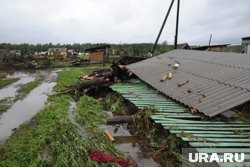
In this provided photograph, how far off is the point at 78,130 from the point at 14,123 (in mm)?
2733

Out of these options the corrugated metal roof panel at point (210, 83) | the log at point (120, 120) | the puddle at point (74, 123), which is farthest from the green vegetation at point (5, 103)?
the corrugated metal roof panel at point (210, 83)

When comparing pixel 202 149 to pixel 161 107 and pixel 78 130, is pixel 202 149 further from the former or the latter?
pixel 78 130

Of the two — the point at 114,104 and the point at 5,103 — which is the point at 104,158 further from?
the point at 5,103

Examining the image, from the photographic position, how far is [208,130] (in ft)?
20.0

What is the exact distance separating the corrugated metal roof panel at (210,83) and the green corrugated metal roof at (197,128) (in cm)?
32

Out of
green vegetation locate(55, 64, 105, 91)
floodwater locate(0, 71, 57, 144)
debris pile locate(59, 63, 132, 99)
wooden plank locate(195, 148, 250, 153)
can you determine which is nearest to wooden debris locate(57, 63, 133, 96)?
debris pile locate(59, 63, 132, 99)

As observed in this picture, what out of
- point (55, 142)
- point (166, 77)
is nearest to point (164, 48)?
point (166, 77)

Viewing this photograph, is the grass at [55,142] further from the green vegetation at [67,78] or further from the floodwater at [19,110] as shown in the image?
the green vegetation at [67,78]

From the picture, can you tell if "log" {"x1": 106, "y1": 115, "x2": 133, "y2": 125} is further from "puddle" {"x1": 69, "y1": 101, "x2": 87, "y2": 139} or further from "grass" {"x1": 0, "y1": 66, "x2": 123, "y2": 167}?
"puddle" {"x1": 69, "y1": 101, "x2": 87, "y2": 139}

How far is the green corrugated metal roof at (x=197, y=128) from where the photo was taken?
5.37 meters

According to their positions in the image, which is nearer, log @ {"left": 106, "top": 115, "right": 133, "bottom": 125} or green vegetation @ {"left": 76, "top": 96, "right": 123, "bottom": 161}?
green vegetation @ {"left": 76, "top": 96, "right": 123, "bottom": 161}

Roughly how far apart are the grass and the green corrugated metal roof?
1547 mm

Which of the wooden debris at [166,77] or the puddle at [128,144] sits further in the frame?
the wooden debris at [166,77]

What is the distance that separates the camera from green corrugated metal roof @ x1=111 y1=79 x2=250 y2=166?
5.37 m
